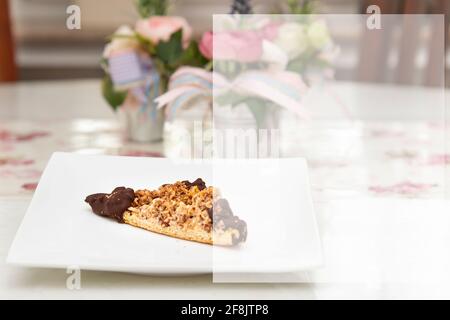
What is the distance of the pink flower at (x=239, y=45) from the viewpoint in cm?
122

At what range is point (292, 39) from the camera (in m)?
1.29

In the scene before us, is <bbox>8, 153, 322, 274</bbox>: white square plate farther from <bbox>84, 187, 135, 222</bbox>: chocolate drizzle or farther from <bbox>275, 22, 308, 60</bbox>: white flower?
<bbox>275, 22, 308, 60</bbox>: white flower

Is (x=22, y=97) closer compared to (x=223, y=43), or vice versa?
(x=223, y=43)

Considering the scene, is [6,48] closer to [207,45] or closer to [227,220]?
[207,45]

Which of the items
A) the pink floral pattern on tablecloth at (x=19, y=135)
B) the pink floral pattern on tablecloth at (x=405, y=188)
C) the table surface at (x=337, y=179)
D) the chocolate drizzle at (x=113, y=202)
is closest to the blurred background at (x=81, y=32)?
the table surface at (x=337, y=179)

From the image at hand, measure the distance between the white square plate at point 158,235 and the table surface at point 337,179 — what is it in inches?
1.1

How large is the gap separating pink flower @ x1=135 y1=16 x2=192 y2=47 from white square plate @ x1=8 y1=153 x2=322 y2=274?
0.37 meters

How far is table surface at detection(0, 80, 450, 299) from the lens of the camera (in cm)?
79

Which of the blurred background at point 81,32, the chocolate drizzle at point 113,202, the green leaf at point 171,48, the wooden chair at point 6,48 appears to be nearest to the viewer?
the chocolate drizzle at point 113,202

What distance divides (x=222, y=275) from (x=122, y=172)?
28 cm

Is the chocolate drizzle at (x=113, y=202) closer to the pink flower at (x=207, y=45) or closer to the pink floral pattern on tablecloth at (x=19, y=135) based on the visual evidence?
the pink flower at (x=207, y=45)
